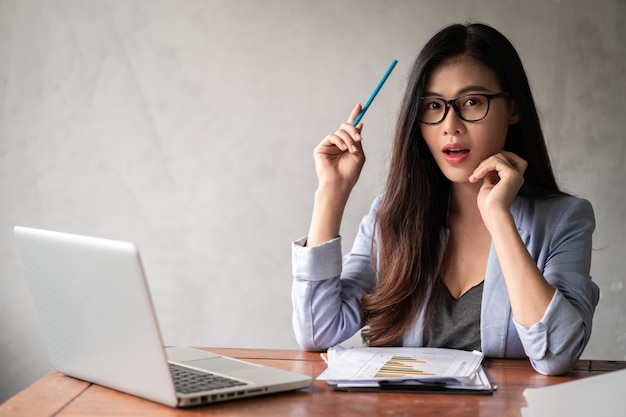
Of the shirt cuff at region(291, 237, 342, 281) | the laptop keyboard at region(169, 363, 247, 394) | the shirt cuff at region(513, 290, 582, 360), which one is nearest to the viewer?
the laptop keyboard at region(169, 363, 247, 394)

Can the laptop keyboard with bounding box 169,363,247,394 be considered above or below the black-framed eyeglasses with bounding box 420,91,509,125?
below

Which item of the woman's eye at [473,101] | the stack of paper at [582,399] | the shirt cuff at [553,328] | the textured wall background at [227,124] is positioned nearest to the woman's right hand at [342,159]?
the woman's eye at [473,101]

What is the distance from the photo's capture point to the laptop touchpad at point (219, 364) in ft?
4.19

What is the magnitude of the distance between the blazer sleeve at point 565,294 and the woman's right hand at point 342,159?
438 mm

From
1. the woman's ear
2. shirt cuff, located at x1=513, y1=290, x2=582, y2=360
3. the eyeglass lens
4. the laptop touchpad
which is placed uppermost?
the eyeglass lens

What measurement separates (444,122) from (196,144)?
4.81 ft

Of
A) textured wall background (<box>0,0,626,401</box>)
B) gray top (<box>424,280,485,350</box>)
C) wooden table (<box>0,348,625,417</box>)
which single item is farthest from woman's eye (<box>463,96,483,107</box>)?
textured wall background (<box>0,0,626,401</box>)

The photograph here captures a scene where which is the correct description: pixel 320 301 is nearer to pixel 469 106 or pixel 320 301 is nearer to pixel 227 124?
pixel 469 106

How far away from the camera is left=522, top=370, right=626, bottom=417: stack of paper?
1.02 metres

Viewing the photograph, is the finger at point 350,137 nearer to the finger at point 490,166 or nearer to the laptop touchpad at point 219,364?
the finger at point 490,166

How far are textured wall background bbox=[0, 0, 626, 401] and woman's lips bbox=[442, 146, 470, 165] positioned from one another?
48.3 inches

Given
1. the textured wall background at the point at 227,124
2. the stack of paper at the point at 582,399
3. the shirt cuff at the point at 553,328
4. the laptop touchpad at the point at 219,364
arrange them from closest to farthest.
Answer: the stack of paper at the point at 582,399 < the laptop touchpad at the point at 219,364 < the shirt cuff at the point at 553,328 < the textured wall background at the point at 227,124

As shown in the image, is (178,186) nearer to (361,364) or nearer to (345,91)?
(345,91)

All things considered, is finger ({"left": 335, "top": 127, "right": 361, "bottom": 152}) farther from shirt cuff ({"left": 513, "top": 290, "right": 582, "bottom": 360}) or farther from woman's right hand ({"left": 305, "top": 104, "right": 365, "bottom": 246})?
shirt cuff ({"left": 513, "top": 290, "right": 582, "bottom": 360})
